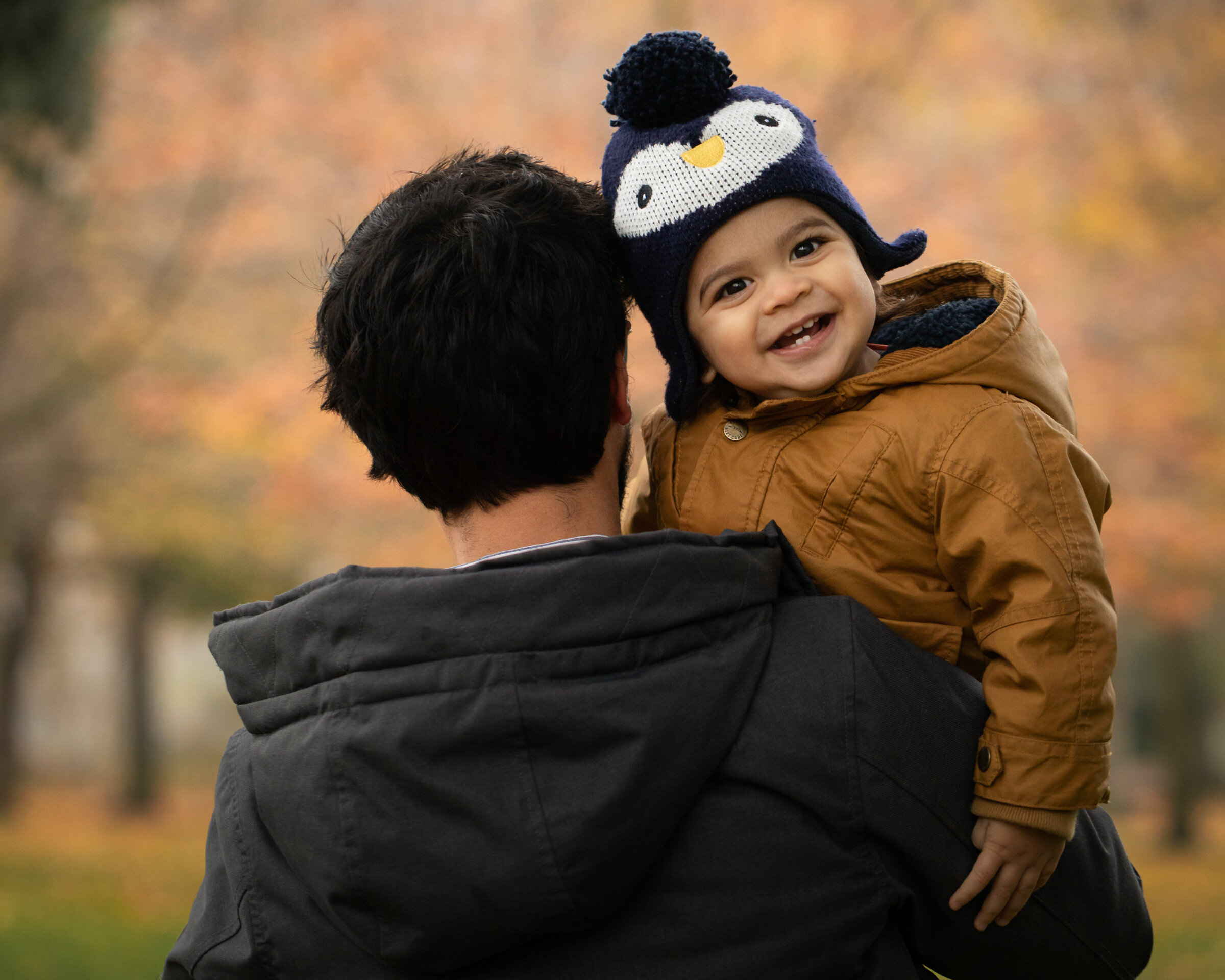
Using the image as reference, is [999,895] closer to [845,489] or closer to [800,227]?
[845,489]

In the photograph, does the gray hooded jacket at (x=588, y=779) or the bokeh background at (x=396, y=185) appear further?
the bokeh background at (x=396, y=185)

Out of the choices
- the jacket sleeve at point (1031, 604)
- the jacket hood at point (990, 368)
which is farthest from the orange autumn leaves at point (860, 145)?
the jacket sleeve at point (1031, 604)

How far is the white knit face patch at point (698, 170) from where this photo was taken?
5.37ft

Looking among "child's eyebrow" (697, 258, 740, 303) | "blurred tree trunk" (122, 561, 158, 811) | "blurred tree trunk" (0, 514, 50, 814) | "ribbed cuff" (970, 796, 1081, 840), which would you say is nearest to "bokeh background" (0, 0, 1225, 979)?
"blurred tree trunk" (0, 514, 50, 814)

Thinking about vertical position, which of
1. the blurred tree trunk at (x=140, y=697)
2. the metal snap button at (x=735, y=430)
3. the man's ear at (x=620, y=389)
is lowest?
the blurred tree trunk at (x=140, y=697)

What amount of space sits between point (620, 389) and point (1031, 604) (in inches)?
24.2

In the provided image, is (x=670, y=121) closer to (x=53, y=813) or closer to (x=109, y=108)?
(x=109, y=108)

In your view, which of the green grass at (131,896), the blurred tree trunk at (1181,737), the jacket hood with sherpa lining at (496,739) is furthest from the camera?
the blurred tree trunk at (1181,737)

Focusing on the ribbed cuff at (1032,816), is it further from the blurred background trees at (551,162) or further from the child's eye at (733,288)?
the blurred background trees at (551,162)

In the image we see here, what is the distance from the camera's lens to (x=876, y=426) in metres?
1.59

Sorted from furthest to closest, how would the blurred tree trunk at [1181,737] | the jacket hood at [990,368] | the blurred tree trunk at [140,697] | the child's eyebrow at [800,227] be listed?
1. the blurred tree trunk at [140,697]
2. the blurred tree trunk at [1181,737]
3. the child's eyebrow at [800,227]
4. the jacket hood at [990,368]

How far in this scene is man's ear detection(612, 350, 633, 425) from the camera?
5.33ft

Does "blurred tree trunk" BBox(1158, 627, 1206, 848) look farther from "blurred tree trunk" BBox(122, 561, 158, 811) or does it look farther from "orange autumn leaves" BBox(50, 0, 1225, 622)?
"blurred tree trunk" BBox(122, 561, 158, 811)

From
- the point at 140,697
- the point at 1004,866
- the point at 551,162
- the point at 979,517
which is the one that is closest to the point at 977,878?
the point at 1004,866
